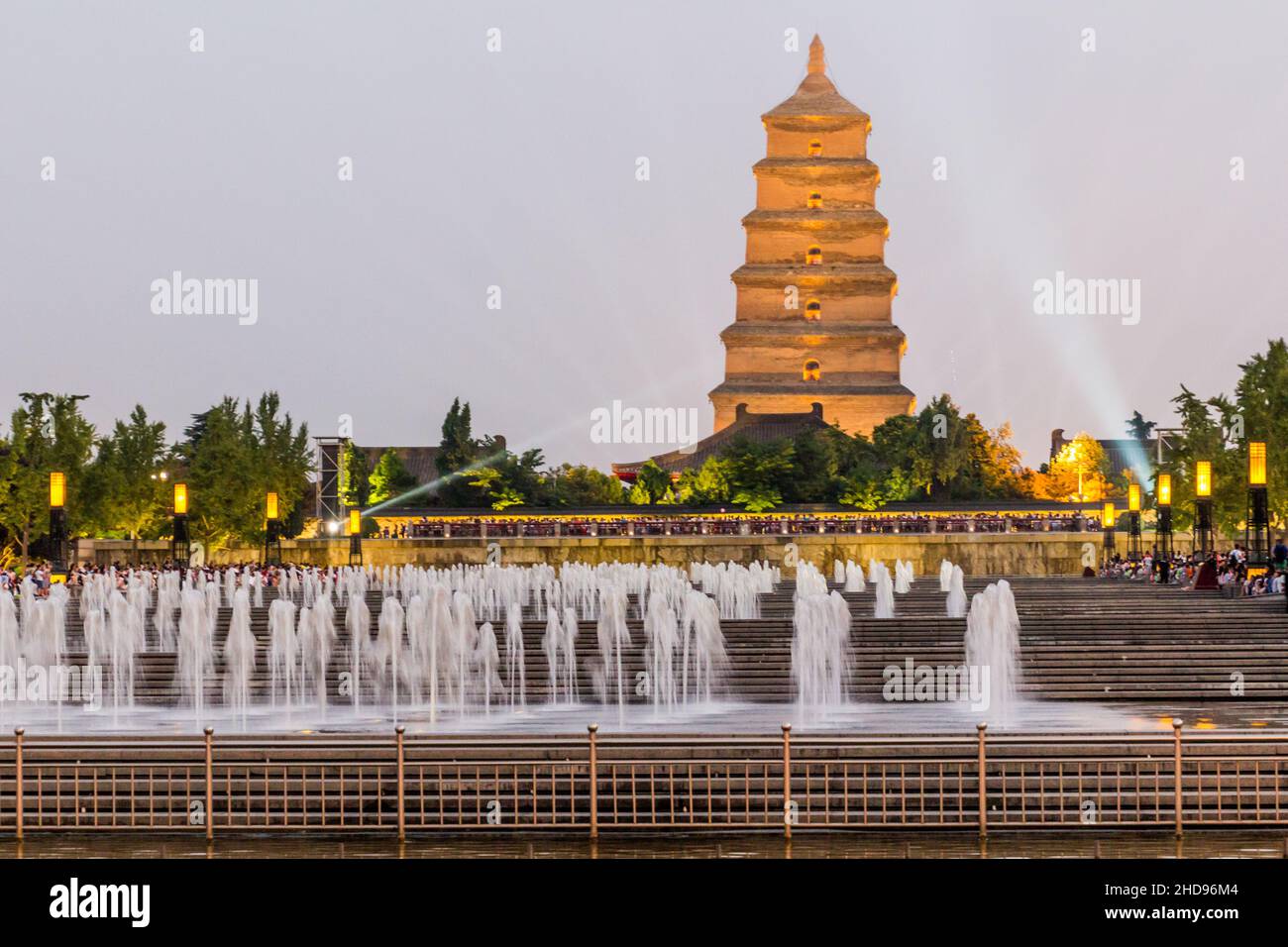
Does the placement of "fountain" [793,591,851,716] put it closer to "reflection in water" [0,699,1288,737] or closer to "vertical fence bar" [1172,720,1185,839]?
"reflection in water" [0,699,1288,737]

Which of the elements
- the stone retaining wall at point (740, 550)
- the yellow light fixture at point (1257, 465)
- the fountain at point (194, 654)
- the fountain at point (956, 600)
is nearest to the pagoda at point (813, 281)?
the stone retaining wall at point (740, 550)

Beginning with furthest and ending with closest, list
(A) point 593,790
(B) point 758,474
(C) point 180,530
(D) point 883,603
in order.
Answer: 1. (B) point 758,474
2. (C) point 180,530
3. (D) point 883,603
4. (A) point 593,790

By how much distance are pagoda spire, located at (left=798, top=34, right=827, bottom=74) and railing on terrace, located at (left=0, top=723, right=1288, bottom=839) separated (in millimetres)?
84477

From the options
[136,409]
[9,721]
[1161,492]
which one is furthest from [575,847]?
[136,409]

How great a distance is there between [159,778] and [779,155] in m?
81.2

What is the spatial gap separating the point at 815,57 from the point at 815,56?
0.17 feet

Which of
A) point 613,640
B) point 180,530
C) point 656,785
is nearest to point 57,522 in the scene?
point 180,530

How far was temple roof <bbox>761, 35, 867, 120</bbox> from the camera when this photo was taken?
Result: 9319 centimetres

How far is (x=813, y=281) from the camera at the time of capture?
92250 mm

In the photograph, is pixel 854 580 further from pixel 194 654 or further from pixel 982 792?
pixel 982 792

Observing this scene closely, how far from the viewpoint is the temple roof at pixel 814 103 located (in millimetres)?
93188

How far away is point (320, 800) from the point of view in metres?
14.0

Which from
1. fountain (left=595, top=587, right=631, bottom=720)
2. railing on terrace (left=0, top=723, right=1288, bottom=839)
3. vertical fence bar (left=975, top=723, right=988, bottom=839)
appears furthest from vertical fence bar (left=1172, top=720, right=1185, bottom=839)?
fountain (left=595, top=587, right=631, bottom=720)
